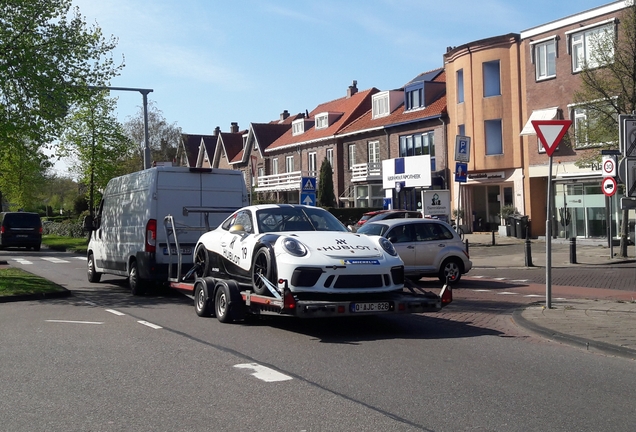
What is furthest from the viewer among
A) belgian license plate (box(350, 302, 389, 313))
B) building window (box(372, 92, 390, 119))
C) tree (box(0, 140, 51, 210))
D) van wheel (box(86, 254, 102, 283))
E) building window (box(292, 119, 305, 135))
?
building window (box(292, 119, 305, 135))

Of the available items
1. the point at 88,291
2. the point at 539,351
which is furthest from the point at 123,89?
the point at 539,351

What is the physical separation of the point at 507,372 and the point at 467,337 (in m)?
2.16

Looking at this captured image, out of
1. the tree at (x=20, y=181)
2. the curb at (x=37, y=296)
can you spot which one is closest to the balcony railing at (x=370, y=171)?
the tree at (x=20, y=181)

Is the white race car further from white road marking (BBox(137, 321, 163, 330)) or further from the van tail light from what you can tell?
the van tail light

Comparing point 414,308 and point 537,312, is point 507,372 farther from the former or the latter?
point 537,312

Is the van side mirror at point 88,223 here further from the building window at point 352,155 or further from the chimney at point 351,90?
the chimney at point 351,90

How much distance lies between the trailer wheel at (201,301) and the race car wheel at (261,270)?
1313 mm

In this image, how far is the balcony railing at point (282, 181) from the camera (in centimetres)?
5186

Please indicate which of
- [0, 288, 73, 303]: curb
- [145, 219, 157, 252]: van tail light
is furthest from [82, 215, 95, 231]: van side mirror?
[145, 219, 157, 252]: van tail light

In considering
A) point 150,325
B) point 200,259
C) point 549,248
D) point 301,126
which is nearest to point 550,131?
point 549,248

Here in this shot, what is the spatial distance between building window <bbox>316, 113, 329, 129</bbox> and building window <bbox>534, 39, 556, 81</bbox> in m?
21.6

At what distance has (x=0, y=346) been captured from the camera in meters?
8.98

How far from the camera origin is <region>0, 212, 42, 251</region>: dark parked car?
3581 cm

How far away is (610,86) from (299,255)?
674 inches
